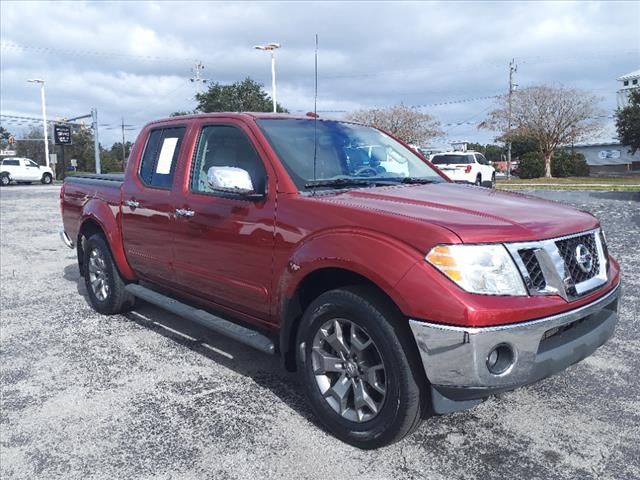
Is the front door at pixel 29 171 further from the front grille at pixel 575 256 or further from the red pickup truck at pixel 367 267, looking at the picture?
the front grille at pixel 575 256

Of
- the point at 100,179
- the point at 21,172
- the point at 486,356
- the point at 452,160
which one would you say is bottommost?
the point at 486,356

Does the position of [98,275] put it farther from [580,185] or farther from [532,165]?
[532,165]

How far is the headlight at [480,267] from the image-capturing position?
2.64m

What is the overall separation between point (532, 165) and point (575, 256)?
4624 centimetres

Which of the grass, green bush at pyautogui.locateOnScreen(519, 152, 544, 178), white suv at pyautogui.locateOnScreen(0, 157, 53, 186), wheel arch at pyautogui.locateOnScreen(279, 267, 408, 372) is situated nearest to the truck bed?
wheel arch at pyautogui.locateOnScreen(279, 267, 408, 372)

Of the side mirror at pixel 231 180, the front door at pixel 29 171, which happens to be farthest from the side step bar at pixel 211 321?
the front door at pixel 29 171

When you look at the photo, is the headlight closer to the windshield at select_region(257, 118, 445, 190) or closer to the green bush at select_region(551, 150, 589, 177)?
the windshield at select_region(257, 118, 445, 190)

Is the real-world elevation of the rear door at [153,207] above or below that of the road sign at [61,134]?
below

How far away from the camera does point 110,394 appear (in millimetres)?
3885

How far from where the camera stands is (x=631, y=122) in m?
37.7

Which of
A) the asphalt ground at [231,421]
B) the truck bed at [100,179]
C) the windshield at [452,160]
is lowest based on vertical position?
the asphalt ground at [231,421]

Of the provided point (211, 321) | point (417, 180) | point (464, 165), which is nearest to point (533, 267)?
point (417, 180)

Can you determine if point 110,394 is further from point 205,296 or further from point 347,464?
point 347,464

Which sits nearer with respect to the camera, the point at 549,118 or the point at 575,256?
the point at 575,256
